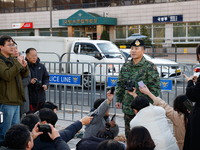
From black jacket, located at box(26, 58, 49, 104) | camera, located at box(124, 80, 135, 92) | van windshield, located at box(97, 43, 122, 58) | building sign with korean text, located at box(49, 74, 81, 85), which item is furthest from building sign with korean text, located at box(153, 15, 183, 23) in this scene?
camera, located at box(124, 80, 135, 92)

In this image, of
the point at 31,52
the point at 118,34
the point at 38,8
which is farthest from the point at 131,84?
the point at 38,8

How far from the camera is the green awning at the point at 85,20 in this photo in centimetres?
3588

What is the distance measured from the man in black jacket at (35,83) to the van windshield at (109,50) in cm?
753

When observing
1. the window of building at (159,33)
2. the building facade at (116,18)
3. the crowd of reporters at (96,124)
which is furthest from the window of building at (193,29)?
the crowd of reporters at (96,124)

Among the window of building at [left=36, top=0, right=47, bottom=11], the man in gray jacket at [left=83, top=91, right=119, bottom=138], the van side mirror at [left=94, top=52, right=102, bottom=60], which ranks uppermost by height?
the window of building at [left=36, top=0, right=47, bottom=11]

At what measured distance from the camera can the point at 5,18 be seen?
152 ft

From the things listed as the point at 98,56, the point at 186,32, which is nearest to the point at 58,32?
the point at 186,32

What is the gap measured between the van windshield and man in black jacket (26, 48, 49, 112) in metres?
7.53

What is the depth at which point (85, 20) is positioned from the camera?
36.8 m

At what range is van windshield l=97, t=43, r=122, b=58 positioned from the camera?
537 inches

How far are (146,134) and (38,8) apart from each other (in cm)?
4294

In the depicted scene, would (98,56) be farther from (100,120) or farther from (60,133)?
(60,133)

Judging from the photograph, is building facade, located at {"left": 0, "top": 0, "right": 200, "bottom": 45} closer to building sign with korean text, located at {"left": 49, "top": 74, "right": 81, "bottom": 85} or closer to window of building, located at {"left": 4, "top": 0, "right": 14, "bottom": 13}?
window of building, located at {"left": 4, "top": 0, "right": 14, "bottom": 13}

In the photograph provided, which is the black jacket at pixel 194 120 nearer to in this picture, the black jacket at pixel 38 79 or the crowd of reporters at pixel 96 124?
the crowd of reporters at pixel 96 124
